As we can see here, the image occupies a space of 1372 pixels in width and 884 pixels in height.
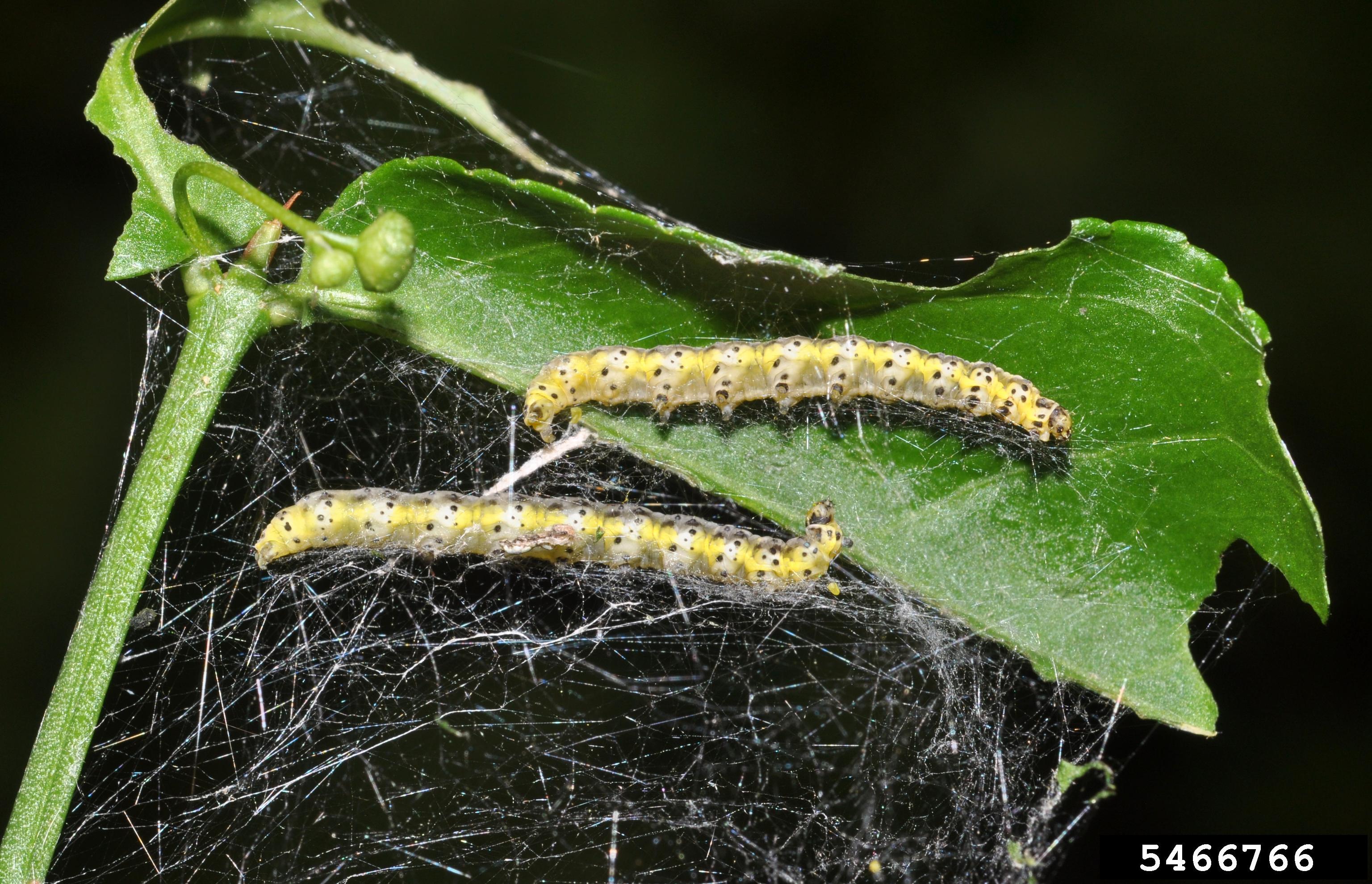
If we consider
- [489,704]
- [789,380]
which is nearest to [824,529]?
[789,380]

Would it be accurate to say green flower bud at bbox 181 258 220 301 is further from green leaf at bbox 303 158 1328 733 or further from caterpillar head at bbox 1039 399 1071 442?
caterpillar head at bbox 1039 399 1071 442

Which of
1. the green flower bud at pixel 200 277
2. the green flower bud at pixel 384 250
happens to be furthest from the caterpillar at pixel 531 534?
the green flower bud at pixel 384 250

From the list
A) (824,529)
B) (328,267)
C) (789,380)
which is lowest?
(824,529)

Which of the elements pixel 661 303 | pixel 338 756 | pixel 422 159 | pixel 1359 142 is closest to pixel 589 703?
pixel 338 756

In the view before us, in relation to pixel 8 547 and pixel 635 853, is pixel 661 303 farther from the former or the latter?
pixel 8 547

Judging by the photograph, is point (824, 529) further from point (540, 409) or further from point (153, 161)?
point (153, 161)

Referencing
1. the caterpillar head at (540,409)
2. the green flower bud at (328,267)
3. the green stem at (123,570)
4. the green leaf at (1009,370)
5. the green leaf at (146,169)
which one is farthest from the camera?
the caterpillar head at (540,409)

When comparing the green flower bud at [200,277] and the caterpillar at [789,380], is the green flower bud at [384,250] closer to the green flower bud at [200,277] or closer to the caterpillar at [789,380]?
the green flower bud at [200,277]
